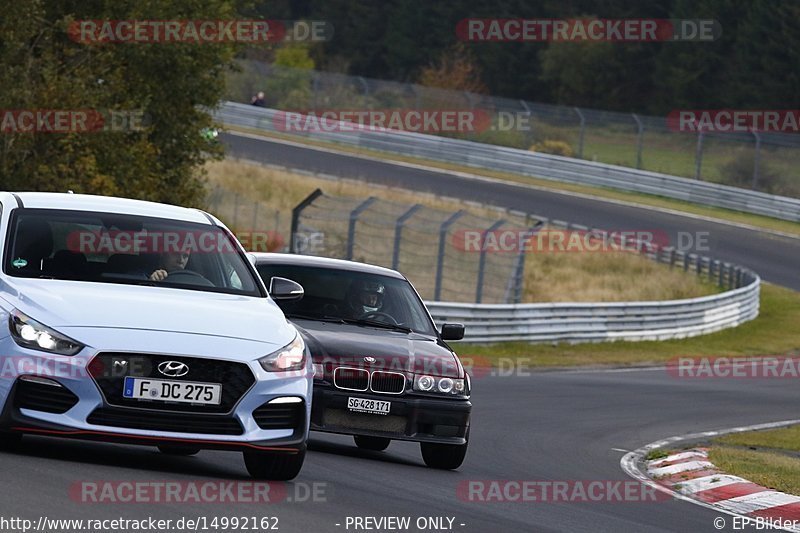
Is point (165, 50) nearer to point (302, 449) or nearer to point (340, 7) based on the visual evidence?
point (302, 449)

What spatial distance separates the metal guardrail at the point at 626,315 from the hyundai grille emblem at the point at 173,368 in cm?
1453

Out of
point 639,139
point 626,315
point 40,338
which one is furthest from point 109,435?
point 639,139

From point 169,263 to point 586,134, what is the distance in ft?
144

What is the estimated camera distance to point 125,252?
30.7 feet

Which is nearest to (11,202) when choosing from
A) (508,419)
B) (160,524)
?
(160,524)

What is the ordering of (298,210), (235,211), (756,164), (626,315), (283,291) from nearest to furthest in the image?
(283,291)
(298,210)
(626,315)
(235,211)
(756,164)

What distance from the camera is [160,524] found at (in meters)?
7.17

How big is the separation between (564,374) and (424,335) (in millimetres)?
11011

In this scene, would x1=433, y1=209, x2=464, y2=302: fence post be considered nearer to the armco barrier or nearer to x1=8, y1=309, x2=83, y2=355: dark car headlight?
the armco barrier

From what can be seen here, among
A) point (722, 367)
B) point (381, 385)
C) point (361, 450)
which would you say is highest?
point (381, 385)

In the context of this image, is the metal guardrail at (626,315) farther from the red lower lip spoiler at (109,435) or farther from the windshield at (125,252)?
the red lower lip spoiler at (109,435)

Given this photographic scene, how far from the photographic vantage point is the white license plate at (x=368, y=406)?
35.2ft

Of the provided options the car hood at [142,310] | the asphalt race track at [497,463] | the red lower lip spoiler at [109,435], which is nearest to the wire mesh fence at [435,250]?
the asphalt race track at [497,463]

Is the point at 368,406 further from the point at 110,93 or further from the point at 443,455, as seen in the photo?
the point at 110,93
